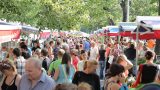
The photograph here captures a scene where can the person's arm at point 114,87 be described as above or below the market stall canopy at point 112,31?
above

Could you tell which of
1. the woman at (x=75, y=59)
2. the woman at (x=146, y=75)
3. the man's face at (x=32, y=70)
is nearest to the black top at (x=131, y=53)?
the woman at (x=75, y=59)

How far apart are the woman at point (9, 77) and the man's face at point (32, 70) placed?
1032mm

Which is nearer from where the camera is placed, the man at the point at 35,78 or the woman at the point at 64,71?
the man at the point at 35,78

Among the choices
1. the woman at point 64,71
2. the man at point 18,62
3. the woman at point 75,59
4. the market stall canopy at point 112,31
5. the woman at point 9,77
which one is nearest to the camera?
the woman at point 9,77

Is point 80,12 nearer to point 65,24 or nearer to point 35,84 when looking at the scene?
point 65,24

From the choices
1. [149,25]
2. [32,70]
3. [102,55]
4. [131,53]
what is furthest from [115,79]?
[102,55]

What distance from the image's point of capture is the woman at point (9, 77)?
7891mm

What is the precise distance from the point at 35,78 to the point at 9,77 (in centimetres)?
115

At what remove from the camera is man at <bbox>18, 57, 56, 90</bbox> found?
22.4 feet

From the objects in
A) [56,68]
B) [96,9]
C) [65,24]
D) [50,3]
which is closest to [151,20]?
[56,68]

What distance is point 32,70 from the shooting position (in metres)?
6.83

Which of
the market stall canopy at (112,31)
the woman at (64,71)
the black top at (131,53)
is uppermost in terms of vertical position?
the woman at (64,71)

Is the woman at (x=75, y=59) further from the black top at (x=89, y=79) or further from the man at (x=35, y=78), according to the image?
the man at (x=35, y=78)

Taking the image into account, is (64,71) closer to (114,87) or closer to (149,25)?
(114,87)
